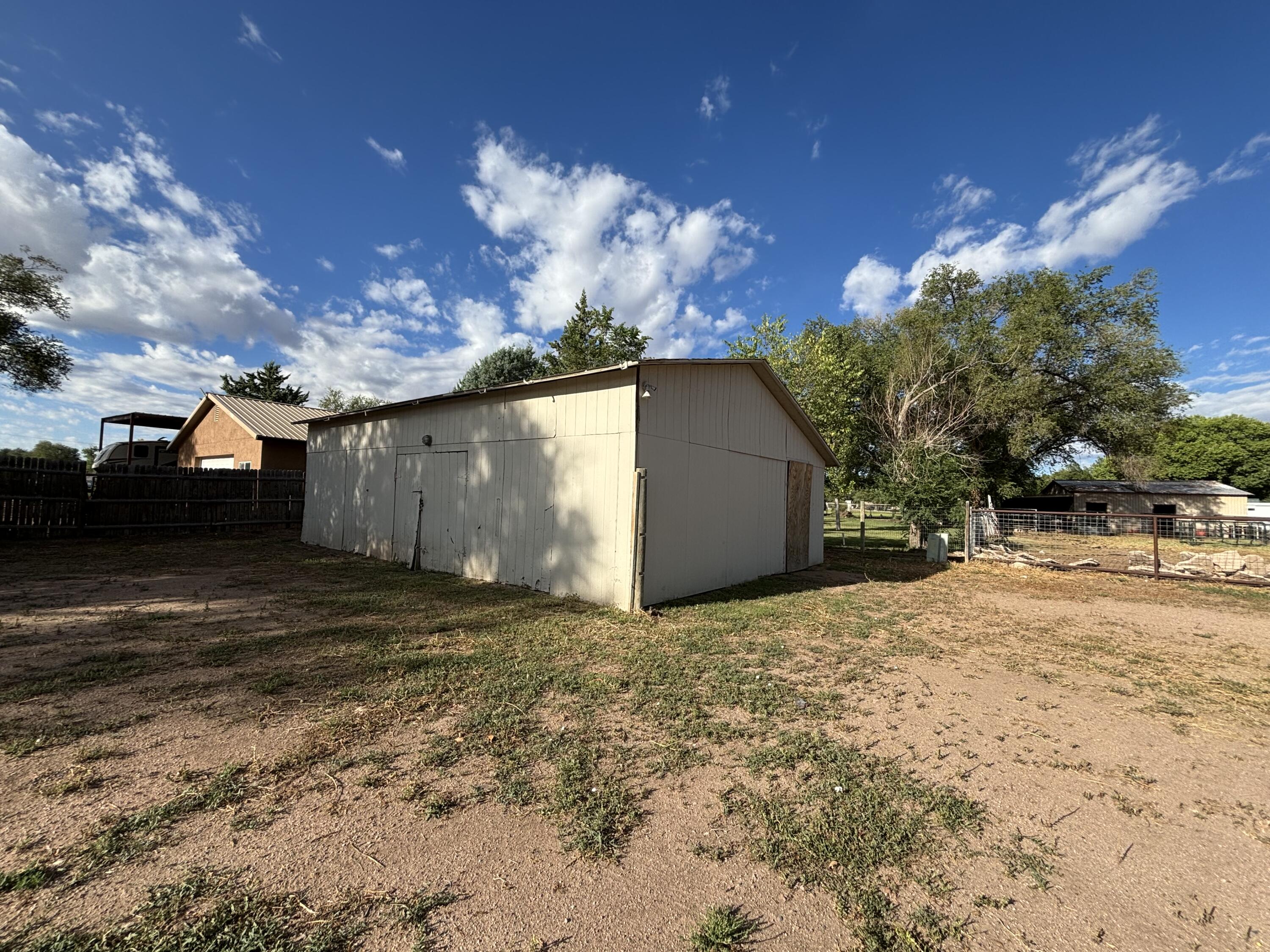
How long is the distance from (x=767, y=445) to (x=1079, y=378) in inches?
893

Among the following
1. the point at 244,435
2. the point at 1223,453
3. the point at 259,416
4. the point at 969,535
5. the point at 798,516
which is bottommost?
the point at 969,535

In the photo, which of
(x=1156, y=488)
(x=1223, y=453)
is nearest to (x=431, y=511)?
(x=1156, y=488)

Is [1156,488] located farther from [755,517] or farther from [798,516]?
[755,517]

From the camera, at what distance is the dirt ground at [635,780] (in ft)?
6.80

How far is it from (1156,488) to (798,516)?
31.3m

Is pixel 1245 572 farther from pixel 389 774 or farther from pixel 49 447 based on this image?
pixel 49 447

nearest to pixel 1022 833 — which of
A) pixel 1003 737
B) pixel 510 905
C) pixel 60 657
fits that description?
pixel 1003 737

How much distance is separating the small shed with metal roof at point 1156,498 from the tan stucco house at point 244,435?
37913 millimetres

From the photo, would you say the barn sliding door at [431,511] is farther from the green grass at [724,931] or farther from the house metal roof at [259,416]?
the house metal roof at [259,416]

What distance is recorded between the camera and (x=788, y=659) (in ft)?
17.5

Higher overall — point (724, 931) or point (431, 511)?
point (431, 511)

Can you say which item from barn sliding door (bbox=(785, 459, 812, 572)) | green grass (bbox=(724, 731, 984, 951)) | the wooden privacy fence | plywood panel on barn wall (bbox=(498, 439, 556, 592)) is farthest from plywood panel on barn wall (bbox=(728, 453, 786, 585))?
the wooden privacy fence

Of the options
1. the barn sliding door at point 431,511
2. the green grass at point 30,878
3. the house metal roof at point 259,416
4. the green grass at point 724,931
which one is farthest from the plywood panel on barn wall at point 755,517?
the house metal roof at point 259,416

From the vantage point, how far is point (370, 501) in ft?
39.2
